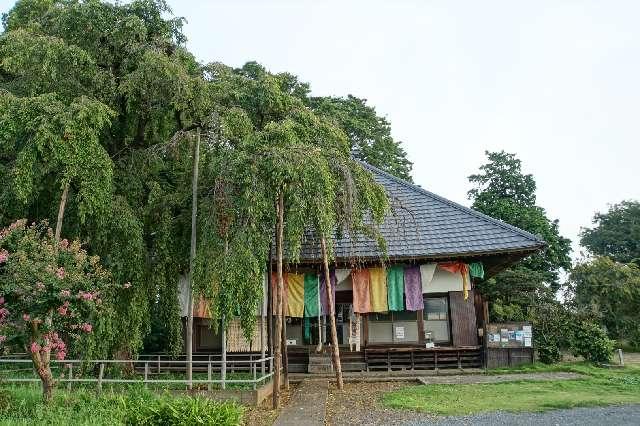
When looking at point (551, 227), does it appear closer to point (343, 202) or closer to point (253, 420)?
point (343, 202)

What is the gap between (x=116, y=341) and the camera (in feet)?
35.5

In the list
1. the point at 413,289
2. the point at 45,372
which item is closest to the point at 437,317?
the point at 413,289

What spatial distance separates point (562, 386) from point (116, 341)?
945 cm

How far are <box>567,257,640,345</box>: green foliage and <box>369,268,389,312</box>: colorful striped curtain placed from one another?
394 inches

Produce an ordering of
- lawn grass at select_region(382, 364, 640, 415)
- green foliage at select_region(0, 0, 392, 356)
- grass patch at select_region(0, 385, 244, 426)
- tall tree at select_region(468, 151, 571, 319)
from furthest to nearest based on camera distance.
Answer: tall tree at select_region(468, 151, 571, 319)
green foliage at select_region(0, 0, 392, 356)
lawn grass at select_region(382, 364, 640, 415)
grass patch at select_region(0, 385, 244, 426)

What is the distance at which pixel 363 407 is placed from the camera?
30.8 feet

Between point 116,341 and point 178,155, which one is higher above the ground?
point 178,155

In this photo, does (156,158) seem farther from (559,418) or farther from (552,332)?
(552,332)

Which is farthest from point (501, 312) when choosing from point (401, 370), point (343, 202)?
point (343, 202)

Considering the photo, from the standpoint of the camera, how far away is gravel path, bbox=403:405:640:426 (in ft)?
24.3

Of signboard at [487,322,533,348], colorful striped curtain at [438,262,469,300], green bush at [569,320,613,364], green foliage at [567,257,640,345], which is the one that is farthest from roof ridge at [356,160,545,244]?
green foliage at [567,257,640,345]

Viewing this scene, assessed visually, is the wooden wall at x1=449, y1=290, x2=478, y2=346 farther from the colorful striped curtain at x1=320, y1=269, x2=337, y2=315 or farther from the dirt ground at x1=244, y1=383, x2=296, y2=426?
the dirt ground at x1=244, y1=383, x2=296, y2=426

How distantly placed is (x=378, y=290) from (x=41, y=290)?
28.5ft

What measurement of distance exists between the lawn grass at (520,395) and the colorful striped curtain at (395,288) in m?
2.73
